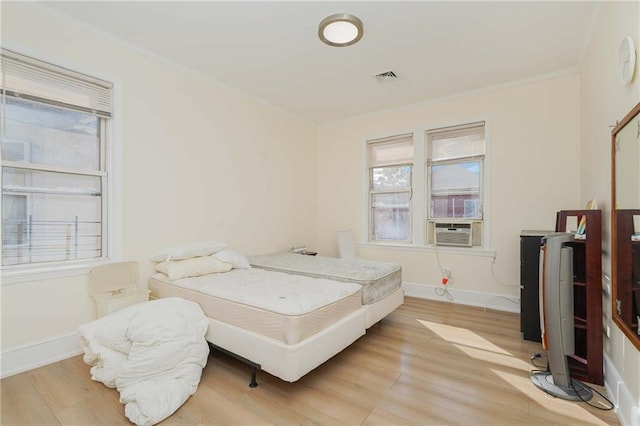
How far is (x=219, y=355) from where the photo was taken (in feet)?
7.77

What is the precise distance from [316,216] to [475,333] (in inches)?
120

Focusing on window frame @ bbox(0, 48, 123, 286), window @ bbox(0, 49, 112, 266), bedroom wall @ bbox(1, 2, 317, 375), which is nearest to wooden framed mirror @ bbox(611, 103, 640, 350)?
bedroom wall @ bbox(1, 2, 317, 375)

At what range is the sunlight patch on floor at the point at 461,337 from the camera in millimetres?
2539

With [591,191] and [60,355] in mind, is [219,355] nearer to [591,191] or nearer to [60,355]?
[60,355]

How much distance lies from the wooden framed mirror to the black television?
0.75 ft

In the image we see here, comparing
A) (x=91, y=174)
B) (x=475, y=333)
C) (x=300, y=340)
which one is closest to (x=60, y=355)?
(x=91, y=174)

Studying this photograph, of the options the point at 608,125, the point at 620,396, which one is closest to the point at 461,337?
the point at 620,396

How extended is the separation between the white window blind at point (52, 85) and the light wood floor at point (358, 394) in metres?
2.08

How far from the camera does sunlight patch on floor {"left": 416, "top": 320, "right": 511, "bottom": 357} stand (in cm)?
254

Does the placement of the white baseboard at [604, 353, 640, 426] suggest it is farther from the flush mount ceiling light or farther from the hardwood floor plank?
the hardwood floor plank

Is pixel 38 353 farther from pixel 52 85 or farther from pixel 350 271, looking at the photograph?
pixel 350 271

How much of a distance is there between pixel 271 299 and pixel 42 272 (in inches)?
71.6

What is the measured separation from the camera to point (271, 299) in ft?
6.72

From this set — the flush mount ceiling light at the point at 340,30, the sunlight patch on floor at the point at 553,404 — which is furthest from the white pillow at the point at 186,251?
the sunlight patch on floor at the point at 553,404
